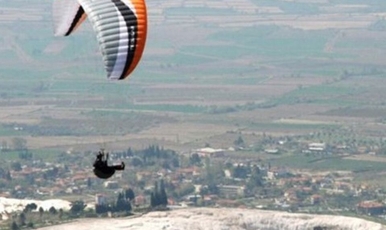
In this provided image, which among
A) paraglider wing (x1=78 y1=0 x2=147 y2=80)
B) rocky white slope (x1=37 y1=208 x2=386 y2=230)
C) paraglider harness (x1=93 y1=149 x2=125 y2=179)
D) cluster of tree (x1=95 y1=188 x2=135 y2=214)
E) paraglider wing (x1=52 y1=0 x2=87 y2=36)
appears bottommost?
rocky white slope (x1=37 y1=208 x2=386 y2=230)

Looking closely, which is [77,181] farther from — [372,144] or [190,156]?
[372,144]

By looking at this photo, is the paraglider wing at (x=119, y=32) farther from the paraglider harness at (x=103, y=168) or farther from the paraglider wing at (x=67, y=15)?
the paraglider wing at (x=67, y=15)

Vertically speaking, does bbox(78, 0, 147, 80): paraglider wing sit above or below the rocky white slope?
above

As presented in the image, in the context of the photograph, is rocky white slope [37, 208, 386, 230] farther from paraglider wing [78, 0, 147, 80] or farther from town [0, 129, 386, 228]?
paraglider wing [78, 0, 147, 80]

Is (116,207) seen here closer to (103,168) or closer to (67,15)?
(67,15)

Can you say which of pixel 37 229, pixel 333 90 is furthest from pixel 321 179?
pixel 333 90

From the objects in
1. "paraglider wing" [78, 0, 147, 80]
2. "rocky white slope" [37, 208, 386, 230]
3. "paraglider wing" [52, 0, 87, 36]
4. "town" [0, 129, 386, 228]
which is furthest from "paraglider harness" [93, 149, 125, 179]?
"town" [0, 129, 386, 228]
